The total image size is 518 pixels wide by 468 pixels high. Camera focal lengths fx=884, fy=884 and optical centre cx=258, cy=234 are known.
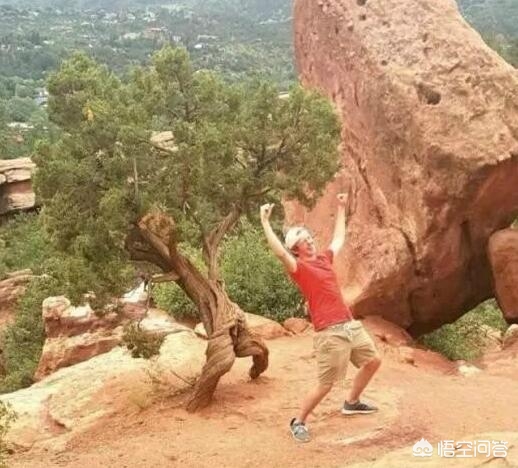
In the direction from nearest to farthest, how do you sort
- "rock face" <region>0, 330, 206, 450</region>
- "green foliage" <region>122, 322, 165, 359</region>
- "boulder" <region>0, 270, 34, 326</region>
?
"green foliage" <region>122, 322, 165, 359</region>
"rock face" <region>0, 330, 206, 450</region>
"boulder" <region>0, 270, 34, 326</region>

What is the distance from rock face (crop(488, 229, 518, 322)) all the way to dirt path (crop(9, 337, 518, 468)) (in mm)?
2788

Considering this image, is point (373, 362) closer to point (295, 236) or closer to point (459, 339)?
point (295, 236)

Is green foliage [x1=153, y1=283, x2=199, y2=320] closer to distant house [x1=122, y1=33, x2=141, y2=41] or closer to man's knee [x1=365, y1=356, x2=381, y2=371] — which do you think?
man's knee [x1=365, y1=356, x2=381, y2=371]

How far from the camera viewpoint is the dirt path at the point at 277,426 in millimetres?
7367

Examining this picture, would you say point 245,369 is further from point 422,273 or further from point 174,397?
point 422,273

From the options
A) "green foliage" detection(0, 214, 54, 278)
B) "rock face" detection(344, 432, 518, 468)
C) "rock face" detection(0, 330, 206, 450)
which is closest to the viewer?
"rock face" detection(344, 432, 518, 468)

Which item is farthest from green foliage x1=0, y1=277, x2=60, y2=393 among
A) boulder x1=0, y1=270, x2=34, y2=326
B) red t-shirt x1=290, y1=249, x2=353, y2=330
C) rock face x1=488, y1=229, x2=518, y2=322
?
red t-shirt x1=290, y1=249, x2=353, y2=330

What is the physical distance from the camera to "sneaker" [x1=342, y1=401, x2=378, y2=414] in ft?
25.9

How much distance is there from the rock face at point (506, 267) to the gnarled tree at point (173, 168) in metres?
3.89

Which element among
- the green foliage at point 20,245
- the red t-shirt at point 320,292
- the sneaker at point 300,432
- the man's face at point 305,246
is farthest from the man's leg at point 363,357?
the green foliage at point 20,245

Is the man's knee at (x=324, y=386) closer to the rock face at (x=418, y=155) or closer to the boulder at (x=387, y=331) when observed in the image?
the boulder at (x=387, y=331)

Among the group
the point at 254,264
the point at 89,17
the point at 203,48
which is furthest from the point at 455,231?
A: the point at 89,17

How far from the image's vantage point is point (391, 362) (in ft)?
35.6

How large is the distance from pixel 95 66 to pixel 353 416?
4.16m
